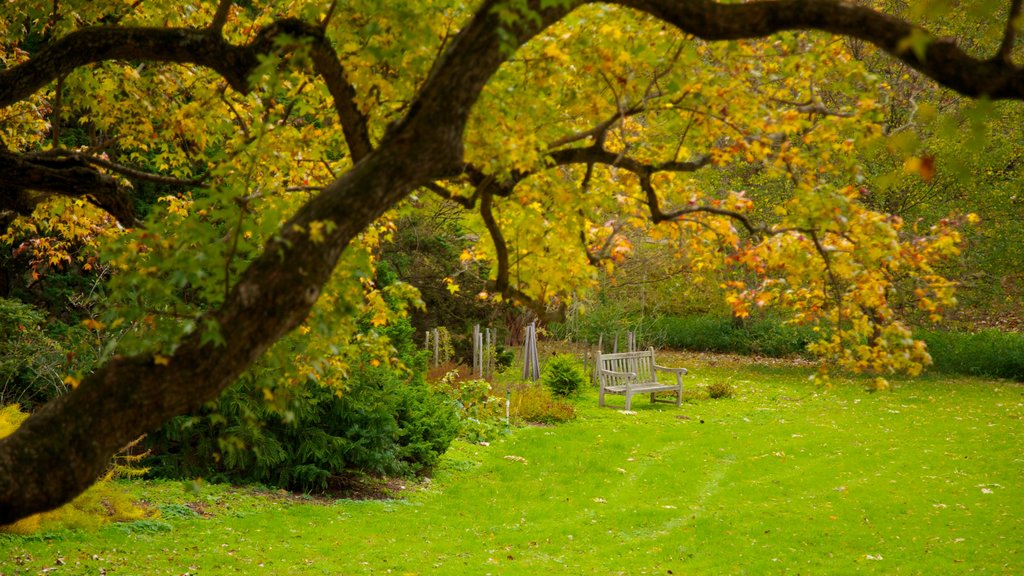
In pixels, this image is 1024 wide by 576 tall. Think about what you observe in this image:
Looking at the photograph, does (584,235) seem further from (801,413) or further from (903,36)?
(801,413)

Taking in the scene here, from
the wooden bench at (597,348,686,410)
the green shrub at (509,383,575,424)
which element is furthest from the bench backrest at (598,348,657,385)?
the green shrub at (509,383,575,424)

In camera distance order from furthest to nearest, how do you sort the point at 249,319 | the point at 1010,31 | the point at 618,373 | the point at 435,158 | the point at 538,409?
the point at 618,373 < the point at 538,409 < the point at 435,158 < the point at 249,319 < the point at 1010,31

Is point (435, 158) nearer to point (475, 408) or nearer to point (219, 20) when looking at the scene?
point (219, 20)

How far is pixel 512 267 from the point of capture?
247 inches

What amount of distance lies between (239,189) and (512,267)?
194cm

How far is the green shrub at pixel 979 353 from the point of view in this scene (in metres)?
22.0

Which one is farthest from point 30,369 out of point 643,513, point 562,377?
point 562,377

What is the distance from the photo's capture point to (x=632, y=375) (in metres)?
16.9

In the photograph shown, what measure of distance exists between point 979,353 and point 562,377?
12.0 meters

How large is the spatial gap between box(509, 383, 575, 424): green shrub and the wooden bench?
1.31m

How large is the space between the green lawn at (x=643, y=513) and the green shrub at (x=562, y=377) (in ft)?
7.89

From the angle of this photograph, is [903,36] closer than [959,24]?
Yes

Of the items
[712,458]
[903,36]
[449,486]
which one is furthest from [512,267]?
[712,458]

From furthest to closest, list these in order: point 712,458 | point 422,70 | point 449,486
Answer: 1. point 712,458
2. point 449,486
3. point 422,70
